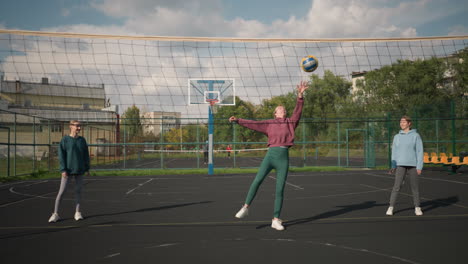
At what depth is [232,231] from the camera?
5637mm

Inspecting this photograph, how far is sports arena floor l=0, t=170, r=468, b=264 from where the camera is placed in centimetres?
430

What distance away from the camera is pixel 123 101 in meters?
13.3

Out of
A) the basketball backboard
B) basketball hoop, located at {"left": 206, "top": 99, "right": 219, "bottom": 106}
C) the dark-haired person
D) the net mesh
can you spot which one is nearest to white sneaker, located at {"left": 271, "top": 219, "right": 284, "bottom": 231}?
the dark-haired person

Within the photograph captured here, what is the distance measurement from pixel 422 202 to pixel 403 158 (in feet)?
6.88

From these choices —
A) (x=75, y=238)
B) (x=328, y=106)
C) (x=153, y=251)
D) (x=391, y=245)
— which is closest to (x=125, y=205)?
(x=75, y=238)

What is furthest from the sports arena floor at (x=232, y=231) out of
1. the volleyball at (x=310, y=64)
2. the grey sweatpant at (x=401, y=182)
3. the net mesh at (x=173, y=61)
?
the net mesh at (x=173, y=61)

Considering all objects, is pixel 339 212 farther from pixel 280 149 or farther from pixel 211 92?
pixel 211 92

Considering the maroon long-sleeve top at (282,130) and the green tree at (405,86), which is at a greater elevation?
the green tree at (405,86)

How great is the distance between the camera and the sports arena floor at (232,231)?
430 centimetres

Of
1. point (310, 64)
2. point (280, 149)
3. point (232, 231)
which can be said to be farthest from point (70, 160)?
point (310, 64)

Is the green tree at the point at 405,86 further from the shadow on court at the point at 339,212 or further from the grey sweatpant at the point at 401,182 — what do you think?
the grey sweatpant at the point at 401,182

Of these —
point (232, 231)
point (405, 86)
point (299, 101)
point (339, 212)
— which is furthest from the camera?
point (405, 86)

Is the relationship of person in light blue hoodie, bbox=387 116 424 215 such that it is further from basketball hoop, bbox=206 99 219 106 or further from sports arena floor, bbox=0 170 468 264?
basketball hoop, bbox=206 99 219 106

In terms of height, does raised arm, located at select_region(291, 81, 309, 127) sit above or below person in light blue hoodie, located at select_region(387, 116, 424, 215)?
above
